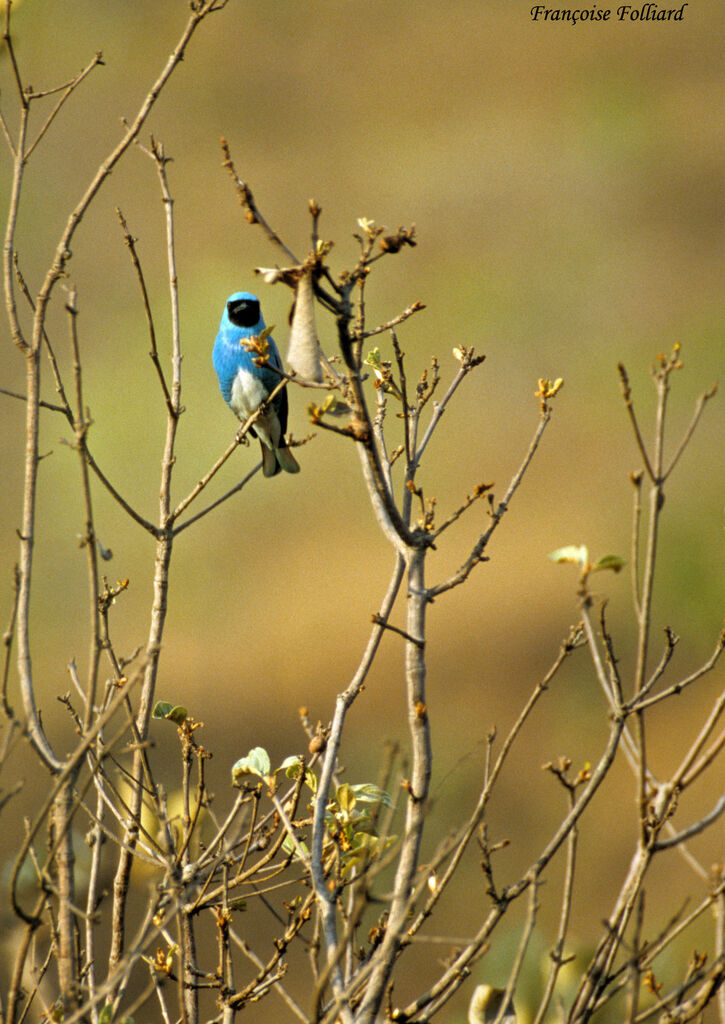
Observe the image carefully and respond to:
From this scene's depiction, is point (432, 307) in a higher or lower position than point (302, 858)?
higher

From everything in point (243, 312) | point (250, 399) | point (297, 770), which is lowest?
point (297, 770)

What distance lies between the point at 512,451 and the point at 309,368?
570cm

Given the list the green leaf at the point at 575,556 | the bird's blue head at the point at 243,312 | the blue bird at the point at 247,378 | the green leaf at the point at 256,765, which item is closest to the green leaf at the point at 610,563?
the green leaf at the point at 575,556

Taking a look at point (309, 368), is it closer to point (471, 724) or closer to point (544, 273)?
point (471, 724)

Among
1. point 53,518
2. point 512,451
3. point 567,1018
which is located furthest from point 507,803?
point 567,1018

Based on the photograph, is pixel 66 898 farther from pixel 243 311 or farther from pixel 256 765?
pixel 243 311

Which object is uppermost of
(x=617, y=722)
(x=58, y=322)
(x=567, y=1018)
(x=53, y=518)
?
(x=58, y=322)

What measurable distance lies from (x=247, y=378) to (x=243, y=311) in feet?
0.74

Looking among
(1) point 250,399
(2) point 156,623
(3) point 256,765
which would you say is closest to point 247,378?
(1) point 250,399

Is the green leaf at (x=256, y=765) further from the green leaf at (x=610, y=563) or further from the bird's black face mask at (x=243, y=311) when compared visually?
the bird's black face mask at (x=243, y=311)

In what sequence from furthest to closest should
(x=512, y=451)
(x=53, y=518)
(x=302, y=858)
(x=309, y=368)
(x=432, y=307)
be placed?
(x=432, y=307) < (x=512, y=451) < (x=53, y=518) < (x=302, y=858) < (x=309, y=368)

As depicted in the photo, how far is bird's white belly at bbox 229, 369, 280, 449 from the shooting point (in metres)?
3.32

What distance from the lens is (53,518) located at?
252 inches

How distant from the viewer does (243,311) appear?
3424 mm
